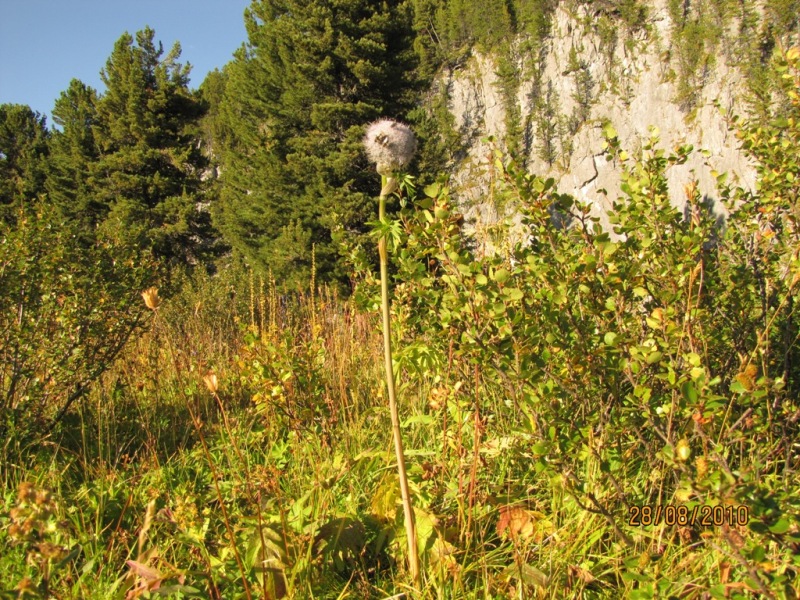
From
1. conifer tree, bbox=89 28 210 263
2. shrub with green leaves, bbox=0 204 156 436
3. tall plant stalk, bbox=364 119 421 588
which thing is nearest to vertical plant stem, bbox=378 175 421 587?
tall plant stalk, bbox=364 119 421 588

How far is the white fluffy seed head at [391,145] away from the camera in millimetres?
1556

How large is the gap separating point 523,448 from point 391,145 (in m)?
1.13

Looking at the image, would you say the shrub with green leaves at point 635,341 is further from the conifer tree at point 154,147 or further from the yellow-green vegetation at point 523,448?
the conifer tree at point 154,147

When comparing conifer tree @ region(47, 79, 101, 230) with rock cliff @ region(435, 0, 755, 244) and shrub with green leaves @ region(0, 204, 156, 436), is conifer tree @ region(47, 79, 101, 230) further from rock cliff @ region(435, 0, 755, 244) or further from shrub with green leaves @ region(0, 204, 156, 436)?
shrub with green leaves @ region(0, 204, 156, 436)

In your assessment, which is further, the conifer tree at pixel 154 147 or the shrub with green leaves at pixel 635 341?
the conifer tree at pixel 154 147

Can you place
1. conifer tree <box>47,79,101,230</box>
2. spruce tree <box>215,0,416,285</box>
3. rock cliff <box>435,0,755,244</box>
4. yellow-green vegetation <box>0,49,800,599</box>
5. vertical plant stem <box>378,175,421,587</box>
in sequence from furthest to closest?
1. rock cliff <box>435,0,755,244</box>
2. conifer tree <box>47,79,101,230</box>
3. spruce tree <box>215,0,416,285</box>
4. yellow-green vegetation <box>0,49,800,599</box>
5. vertical plant stem <box>378,175,421,587</box>

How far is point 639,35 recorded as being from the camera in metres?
31.0

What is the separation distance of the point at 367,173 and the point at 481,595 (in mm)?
11733

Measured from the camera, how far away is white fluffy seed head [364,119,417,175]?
1.56 metres

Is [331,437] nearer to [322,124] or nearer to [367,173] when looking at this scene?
[367,173]

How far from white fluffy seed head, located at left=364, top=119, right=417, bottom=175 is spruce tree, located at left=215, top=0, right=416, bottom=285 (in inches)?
357
